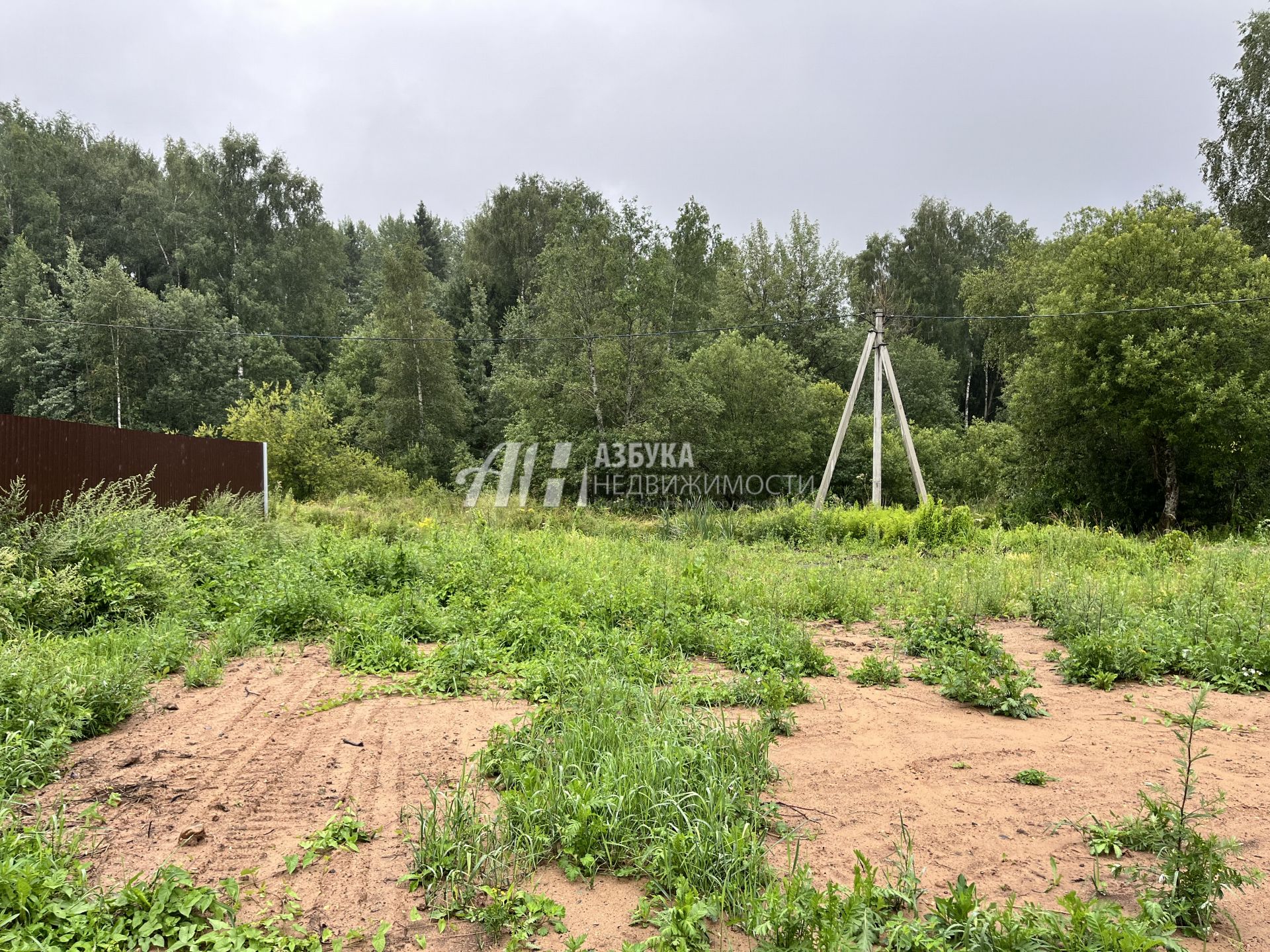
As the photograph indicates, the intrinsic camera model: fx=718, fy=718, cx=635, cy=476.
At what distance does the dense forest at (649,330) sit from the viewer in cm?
1644

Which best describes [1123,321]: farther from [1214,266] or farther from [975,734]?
[975,734]

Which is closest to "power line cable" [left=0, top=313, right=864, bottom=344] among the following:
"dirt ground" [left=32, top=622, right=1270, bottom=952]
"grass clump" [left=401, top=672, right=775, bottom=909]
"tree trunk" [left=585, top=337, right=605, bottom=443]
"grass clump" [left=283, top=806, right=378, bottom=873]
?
"tree trunk" [left=585, top=337, right=605, bottom=443]

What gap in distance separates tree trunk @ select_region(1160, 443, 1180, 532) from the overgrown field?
6.45 meters

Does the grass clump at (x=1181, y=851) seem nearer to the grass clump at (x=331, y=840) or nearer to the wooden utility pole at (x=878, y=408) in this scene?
the grass clump at (x=331, y=840)

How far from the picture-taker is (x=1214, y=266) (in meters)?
15.9

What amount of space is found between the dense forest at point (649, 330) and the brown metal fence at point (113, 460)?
22.0ft

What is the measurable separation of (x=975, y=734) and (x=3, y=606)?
704cm

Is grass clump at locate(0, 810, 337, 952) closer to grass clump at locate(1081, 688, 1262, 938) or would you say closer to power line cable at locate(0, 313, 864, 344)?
grass clump at locate(1081, 688, 1262, 938)

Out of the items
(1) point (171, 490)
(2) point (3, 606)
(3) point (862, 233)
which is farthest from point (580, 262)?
(3) point (862, 233)

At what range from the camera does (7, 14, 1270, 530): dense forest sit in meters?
16.4

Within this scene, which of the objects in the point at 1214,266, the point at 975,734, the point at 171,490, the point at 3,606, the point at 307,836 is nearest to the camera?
the point at 307,836

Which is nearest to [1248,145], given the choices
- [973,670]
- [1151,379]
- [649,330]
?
[1151,379]

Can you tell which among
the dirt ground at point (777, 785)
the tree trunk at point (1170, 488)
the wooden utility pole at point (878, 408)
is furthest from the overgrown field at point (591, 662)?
the tree trunk at point (1170, 488)

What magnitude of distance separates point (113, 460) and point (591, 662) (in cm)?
833
